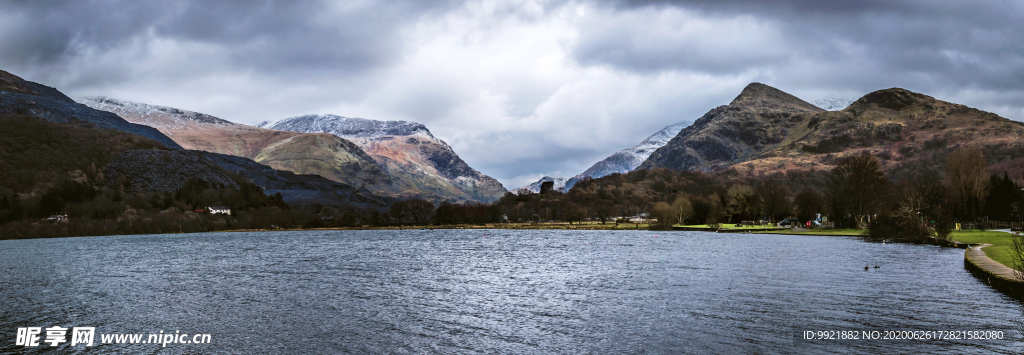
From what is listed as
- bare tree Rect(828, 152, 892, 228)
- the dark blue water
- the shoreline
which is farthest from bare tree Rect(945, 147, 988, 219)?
the shoreline

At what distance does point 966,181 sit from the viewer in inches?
5866

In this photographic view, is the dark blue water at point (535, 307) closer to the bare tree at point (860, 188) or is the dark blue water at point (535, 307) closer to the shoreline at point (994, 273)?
the shoreline at point (994, 273)

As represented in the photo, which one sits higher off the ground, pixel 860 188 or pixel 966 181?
pixel 966 181

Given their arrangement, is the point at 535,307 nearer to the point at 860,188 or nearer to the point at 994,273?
the point at 994,273

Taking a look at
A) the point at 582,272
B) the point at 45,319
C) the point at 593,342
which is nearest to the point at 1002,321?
the point at 593,342

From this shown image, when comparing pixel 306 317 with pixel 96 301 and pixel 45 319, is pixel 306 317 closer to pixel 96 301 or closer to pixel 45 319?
pixel 45 319

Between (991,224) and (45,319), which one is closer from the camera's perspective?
(45,319)

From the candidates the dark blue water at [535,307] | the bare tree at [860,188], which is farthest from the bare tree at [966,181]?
the dark blue water at [535,307]

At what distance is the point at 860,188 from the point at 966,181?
26261 mm

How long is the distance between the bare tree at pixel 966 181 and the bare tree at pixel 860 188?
16.0 meters

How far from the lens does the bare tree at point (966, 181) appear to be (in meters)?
143

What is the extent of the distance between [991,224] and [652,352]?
5590 inches

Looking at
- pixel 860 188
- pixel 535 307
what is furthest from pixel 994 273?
pixel 860 188

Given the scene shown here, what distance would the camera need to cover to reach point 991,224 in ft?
420
